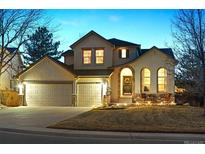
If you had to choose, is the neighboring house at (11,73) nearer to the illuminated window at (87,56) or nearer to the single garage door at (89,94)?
the illuminated window at (87,56)

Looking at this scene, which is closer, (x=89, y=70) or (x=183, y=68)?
(x=183, y=68)

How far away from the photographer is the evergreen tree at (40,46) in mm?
28641

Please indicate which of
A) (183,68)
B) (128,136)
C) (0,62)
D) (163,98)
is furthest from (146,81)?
(128,136)

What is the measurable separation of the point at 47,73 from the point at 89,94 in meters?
3.62

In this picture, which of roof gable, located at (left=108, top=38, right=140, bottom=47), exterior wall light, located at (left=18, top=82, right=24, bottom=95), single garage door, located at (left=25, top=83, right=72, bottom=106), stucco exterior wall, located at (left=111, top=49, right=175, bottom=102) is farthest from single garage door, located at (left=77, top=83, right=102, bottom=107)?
exterior wall light, located at (left=18, top=82, right=24, bottom=95)

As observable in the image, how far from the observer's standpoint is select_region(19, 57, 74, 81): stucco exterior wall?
99.1ft

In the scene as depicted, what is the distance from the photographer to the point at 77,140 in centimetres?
1268

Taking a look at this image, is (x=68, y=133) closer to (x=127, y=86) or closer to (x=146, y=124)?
(x=146, y=124)

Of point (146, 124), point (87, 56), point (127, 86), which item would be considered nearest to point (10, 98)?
point (87, 56)

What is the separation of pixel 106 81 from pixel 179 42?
9044 mm

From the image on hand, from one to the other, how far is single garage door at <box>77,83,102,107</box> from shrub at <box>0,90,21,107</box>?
4.64 m

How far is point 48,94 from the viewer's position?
96.6 ft

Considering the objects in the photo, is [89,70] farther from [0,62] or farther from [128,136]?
[128,136]

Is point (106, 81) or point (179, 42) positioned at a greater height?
point (179, 42)
